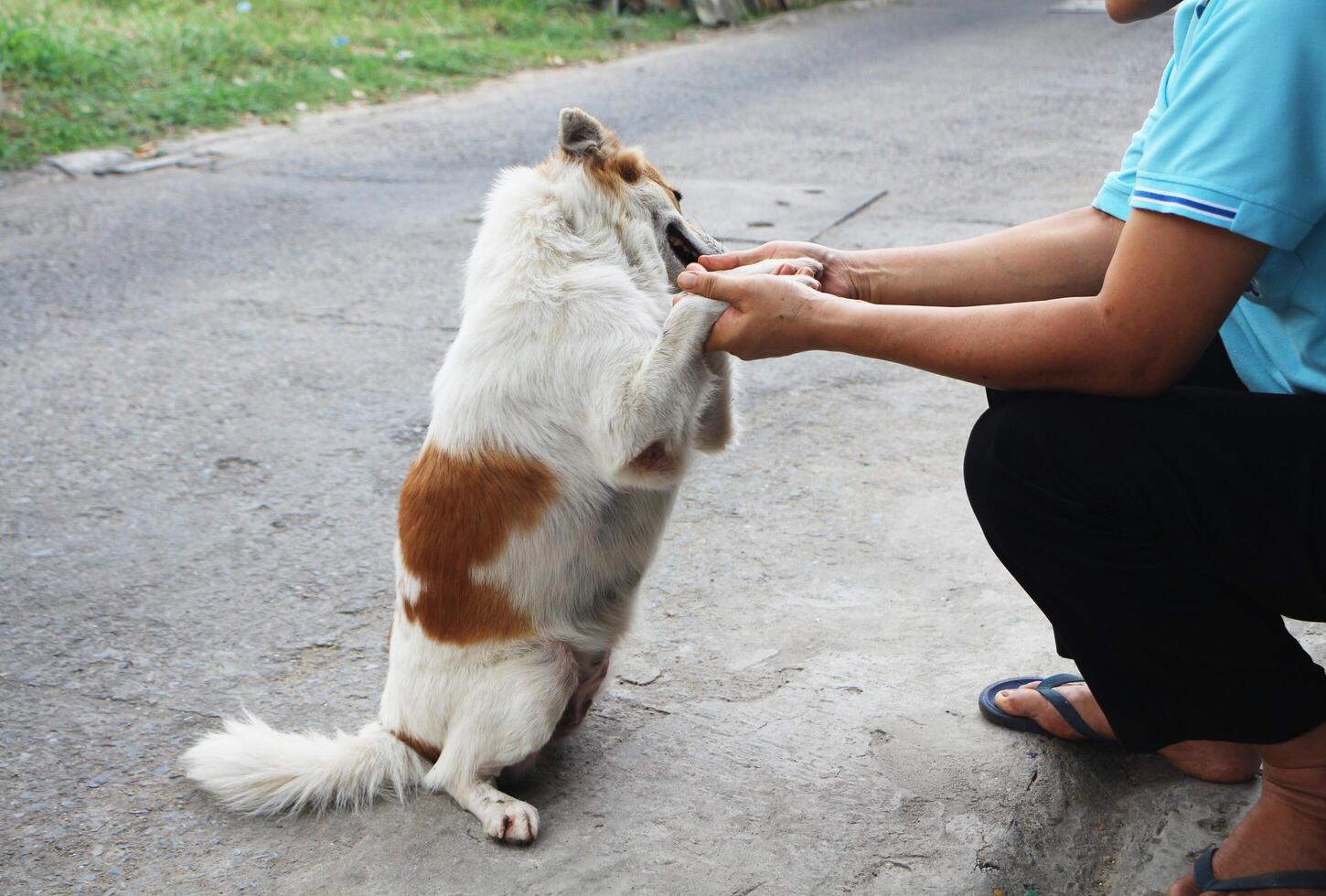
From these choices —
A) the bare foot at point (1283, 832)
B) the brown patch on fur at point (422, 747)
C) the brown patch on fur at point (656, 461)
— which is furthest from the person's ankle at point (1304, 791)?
the brown patch on fur at point (422, 747)

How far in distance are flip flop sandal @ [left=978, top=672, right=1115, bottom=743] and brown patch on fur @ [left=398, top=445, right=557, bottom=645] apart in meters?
0.86

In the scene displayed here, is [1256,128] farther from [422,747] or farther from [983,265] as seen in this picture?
[422,747]

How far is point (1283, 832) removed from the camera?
1847 millimetres

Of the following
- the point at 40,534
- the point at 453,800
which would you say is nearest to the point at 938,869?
the point at 453,800

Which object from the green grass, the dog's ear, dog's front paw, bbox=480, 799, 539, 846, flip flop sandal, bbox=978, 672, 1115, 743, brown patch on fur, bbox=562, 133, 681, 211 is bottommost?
dog's front paw, bbox=480, 799, 539, 846

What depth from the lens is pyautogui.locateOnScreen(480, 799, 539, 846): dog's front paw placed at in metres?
2.06

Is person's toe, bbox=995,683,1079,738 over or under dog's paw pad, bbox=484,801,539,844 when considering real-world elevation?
over

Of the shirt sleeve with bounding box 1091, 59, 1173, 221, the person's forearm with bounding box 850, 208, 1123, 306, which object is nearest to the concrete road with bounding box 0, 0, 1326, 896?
the person's forearm with bounding box 850, 208, 1123, 306

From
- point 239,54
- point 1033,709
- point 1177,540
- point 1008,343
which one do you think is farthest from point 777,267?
point 239,54

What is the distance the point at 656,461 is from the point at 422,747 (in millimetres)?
658

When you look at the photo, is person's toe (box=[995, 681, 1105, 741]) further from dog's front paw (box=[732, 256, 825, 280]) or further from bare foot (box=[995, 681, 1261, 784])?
dog's front paw (box=[732, 256, 825, 280])

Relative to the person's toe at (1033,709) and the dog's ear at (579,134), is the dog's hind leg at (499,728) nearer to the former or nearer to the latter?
the person's toe at (1033,709)

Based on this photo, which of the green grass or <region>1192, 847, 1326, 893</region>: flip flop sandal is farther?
the green grass

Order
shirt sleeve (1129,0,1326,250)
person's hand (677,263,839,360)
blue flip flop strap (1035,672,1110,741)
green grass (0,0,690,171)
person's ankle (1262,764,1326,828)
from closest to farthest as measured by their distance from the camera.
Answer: shirt sleeve (1129,0,1326,250), person's ankle (1262,764,1326,828), person's hand (677,263,839,360), blue flip flop strap (1035,672,1110,741), green grass (0,0,690,171)
